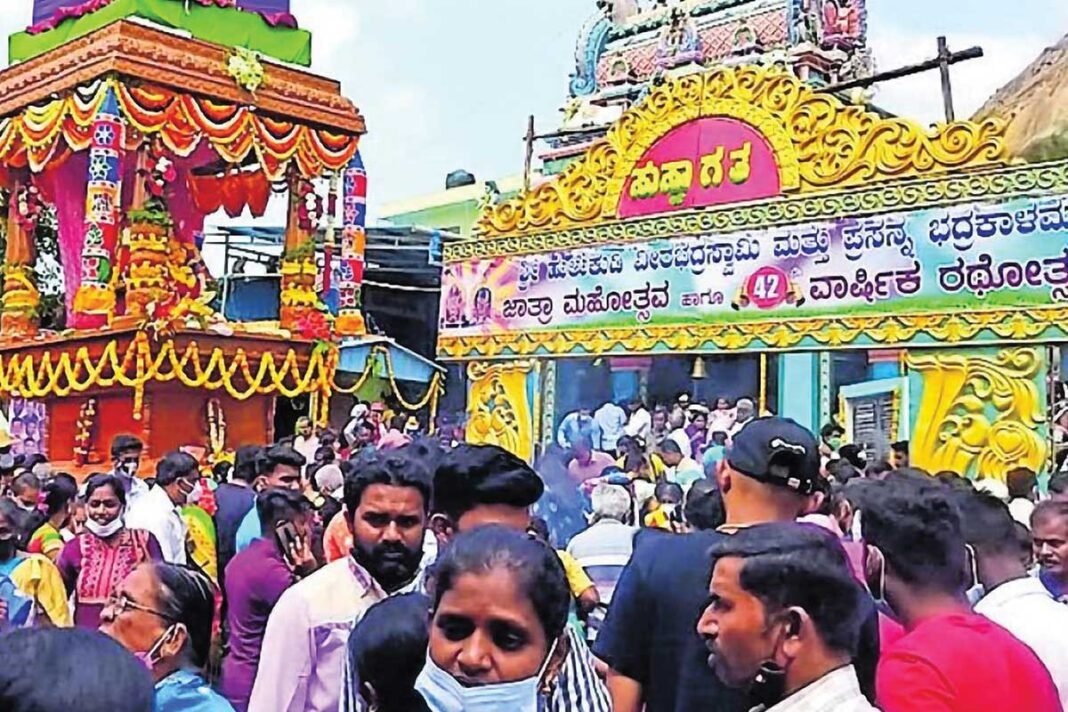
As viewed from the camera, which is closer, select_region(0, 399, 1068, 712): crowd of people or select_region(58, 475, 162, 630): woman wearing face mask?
select_region(0, 399, 1068, 712): crowd of people

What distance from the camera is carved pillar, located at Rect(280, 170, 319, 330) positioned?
1475 centimetres

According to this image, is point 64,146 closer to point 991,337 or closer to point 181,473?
point 181,473

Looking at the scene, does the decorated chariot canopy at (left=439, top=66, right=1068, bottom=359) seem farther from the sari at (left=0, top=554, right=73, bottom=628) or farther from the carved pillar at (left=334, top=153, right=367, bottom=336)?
the sari at (left=0, top=554, right=73, bottom=628)

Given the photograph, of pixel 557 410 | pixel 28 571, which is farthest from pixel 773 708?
pixel 557 410

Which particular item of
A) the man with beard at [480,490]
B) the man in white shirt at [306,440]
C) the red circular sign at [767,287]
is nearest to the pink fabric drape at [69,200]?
the man in white shirt at [306,440]

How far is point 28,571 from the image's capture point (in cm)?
395

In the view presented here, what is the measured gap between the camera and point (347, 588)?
9.39 ft

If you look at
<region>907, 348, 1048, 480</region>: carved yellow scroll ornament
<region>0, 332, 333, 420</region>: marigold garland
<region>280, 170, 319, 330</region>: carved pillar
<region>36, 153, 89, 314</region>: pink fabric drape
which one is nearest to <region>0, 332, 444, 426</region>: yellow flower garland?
<region>0, 332, 333, 420</region>: marigold garland

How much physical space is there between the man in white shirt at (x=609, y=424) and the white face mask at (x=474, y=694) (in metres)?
8.05

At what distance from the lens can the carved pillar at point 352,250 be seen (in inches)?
587

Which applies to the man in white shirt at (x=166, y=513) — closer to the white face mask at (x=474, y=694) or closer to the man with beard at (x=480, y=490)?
the man with beard at (x=480, y=490)

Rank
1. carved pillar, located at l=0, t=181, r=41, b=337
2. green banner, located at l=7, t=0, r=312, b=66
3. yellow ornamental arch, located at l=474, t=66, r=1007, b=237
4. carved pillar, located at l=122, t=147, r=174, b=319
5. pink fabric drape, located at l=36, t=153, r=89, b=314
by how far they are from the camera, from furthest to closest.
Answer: pink fabric drape, located at l=36, t=153, r=89, b=314 → carved pillar, located at l=0, t=181, r=41, b=337 → green banner, located at l=7, t=0, r=312, b=66 → carved pillar, located at l=122, t=147, r=174, b=319 → yellow ornamental arch, located at l=474, t=66, r=1007, b=237

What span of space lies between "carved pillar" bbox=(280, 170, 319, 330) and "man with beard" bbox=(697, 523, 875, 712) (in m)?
12.8

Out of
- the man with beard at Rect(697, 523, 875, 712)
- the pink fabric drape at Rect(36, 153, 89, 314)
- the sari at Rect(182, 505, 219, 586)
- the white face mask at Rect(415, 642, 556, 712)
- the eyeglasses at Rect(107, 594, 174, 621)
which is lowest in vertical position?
the sari at Rect(182, 505, 219, 586)
